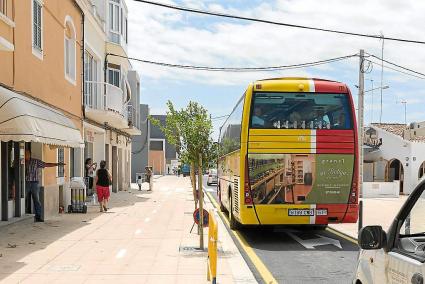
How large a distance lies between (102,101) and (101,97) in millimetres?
184

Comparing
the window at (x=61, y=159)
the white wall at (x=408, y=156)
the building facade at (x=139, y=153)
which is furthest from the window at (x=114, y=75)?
the building facade at (x=139, y=153)

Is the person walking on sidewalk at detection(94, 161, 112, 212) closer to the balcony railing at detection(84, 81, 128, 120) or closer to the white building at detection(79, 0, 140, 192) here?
the white building at detection(79, 0, 140, 192)

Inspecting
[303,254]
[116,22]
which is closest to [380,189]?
[116,22]

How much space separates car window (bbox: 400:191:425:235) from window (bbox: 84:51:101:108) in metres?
19.1

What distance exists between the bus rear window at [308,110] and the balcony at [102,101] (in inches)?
481

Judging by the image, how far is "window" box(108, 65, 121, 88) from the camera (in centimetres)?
2853

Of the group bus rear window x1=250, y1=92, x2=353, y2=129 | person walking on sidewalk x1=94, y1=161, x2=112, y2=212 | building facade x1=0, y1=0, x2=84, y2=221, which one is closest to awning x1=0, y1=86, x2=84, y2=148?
building facade x1=0, y1=0, x2=84, y2=221

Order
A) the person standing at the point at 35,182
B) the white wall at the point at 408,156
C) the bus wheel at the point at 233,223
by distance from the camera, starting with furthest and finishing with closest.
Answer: the white wall at the point at 408,156
the person standing at the point at 35,182
the bus wheel at the point at 233,223

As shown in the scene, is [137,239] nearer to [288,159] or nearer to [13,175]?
[288,159]

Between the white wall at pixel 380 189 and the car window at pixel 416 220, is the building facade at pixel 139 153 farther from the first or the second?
the car window at pixel 416 220

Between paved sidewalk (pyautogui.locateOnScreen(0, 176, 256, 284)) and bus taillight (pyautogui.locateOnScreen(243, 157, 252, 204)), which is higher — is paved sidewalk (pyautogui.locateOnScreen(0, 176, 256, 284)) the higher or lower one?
the lower one

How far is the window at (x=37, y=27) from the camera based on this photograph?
47.4 feet

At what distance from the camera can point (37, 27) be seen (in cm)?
1493

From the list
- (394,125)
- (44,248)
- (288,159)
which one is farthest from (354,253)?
(394,125)
